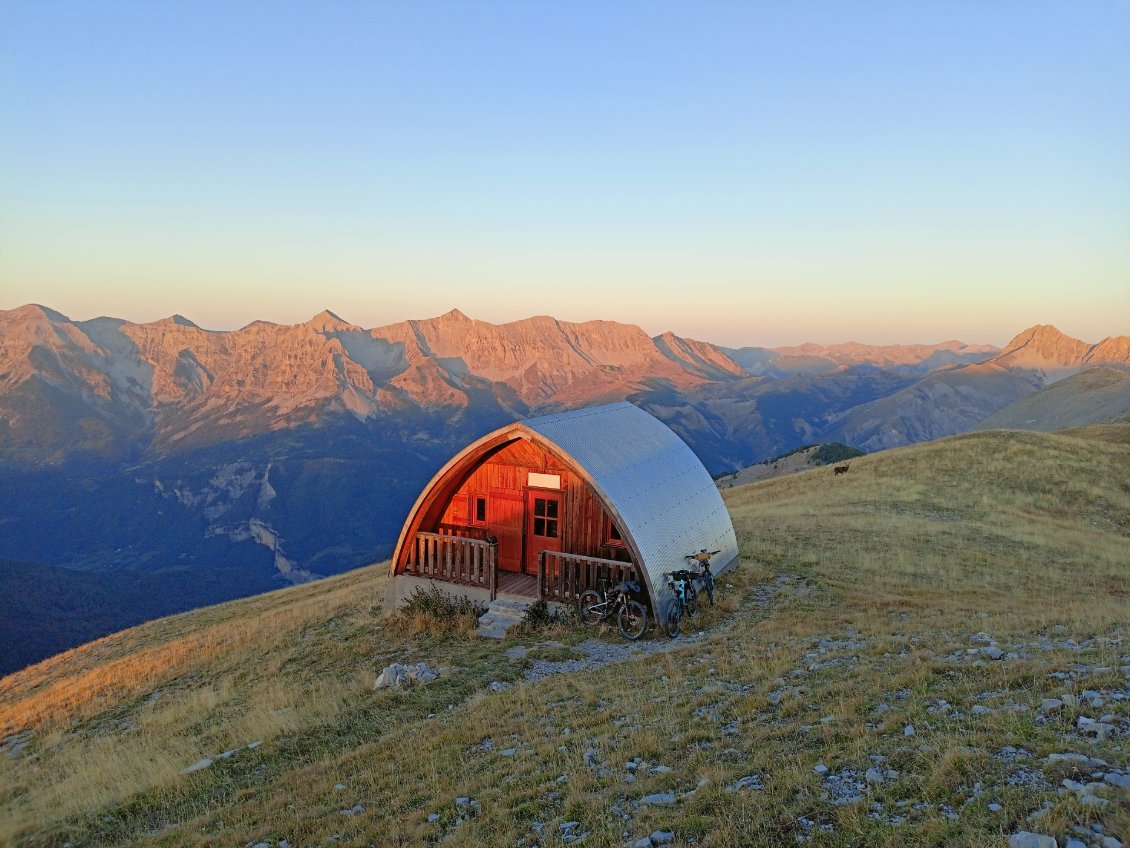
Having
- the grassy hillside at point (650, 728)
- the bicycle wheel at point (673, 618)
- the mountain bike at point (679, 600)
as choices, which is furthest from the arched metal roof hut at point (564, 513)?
the grassy hillside at point (650, 728)

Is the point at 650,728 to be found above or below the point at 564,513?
below

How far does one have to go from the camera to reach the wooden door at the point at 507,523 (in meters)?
20.9

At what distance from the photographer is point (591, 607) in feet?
57.7

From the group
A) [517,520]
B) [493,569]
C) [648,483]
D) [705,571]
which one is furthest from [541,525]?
[705,571]

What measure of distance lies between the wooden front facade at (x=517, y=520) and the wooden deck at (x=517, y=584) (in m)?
0.14

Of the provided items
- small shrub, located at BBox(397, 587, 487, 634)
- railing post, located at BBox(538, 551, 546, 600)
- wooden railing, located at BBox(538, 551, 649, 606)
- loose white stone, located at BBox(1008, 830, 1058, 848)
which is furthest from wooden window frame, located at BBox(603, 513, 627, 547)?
loose white stone, located at BBox(1008, 830, 1058, 848)

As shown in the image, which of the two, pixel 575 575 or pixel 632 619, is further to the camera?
pixel 575 575

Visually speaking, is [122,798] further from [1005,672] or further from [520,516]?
[1005,672]

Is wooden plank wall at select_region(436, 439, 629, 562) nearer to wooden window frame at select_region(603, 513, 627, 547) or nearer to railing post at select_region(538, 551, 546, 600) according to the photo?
wooden window frame at select_region(603, 513, 627, 547)

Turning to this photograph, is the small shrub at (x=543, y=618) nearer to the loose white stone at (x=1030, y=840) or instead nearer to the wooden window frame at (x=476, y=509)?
the wooden window frame at (x=476, y=509)

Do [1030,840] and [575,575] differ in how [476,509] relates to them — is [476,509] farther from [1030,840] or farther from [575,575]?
[1030,840]

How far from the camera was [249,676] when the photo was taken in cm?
1852

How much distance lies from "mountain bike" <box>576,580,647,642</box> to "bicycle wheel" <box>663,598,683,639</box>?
0.56 meters

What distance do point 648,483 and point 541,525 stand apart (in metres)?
3.48
